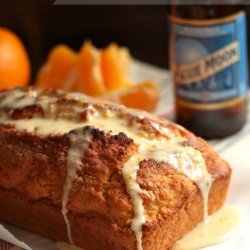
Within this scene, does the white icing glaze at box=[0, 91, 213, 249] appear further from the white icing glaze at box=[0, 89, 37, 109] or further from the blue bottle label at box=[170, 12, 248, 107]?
the blue bottle label at box=[170, 12, 248, 107]

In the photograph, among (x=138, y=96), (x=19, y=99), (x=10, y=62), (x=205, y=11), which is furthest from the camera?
(x=10, y=62)

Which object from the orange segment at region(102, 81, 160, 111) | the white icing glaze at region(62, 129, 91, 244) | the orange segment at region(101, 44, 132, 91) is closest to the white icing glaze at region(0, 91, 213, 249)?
the white icing glaze at region(62, 129, 91, 244)

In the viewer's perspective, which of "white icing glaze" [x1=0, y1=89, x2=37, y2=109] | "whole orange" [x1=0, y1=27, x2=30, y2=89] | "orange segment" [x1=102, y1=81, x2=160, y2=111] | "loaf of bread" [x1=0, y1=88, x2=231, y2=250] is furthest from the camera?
"whole orange" [x1=0, y1=27, x2=30, y2=89]

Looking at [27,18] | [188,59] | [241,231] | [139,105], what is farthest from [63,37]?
[241,231]

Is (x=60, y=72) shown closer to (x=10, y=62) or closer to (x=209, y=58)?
(x=10, y=62)

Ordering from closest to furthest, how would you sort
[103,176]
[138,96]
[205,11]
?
[103,176] → [205,11] → [138,96]

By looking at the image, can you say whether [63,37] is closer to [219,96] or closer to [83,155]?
[219,96]

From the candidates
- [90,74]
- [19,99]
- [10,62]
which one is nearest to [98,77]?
[90,74]

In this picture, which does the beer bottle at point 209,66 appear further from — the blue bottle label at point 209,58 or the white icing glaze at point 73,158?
the white icing glaze at point 73,158
